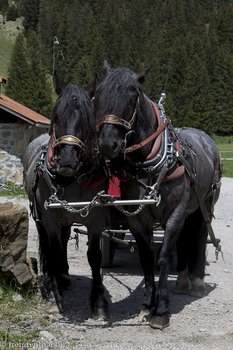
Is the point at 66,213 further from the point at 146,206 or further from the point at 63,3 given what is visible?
the point at 63,3

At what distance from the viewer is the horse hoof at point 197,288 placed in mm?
6645

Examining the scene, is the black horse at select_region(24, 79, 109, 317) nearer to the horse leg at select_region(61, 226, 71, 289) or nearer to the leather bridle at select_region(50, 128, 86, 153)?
the leather bridle at select_region(50, 128, 86, 153)

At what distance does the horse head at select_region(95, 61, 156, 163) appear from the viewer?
4.90m

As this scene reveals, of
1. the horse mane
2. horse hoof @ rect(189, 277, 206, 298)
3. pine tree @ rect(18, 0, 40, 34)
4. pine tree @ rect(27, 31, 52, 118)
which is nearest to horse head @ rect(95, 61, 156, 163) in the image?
the horse mane

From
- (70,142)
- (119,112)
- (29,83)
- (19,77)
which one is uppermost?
(19,77)

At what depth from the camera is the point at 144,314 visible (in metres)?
5.67

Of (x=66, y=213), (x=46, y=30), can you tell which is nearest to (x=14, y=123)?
(x=66, y=213)

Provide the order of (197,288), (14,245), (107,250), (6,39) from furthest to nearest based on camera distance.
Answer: (6,39) → (107,250) → (197,288) → (14,245)

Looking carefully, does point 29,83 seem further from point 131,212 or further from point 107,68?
point 131,212

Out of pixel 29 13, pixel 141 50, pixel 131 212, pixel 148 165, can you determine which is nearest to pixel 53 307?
pixel 131 212

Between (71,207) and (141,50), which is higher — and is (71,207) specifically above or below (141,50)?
below

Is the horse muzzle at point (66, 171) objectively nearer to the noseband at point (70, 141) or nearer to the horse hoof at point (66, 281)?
the noseband at point (70, 141)

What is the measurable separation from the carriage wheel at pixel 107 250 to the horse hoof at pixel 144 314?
6.75ft

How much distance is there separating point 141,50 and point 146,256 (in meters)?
102
